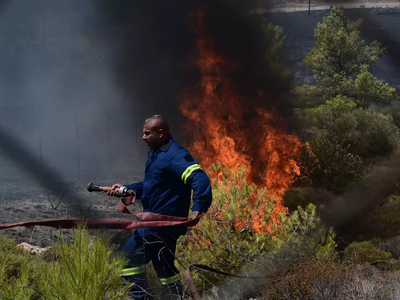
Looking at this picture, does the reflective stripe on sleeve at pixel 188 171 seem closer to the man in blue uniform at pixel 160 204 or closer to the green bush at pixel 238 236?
the man in blue uniform at pixel 160 204

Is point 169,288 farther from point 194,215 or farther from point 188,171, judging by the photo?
point 188,171

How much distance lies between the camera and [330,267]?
5.34 m

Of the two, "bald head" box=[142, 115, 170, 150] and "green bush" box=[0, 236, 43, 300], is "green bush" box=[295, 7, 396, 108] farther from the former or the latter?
"bald head" box=[142, 115, 170, 150]

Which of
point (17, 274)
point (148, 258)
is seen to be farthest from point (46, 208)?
point (148, 258)

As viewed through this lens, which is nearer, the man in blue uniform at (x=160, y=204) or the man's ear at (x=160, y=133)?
the man in blue uniform at (x=160, y=204)

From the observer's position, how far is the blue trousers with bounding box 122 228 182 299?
502 cm

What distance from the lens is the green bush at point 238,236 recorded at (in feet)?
20.3

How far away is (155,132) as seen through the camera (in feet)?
16.7

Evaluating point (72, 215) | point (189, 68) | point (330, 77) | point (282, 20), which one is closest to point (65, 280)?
point (72, 215)

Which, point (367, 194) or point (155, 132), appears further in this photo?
point (367, 194)

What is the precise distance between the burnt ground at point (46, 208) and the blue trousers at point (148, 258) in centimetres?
618

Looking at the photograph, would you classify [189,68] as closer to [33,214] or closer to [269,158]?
[269,158]

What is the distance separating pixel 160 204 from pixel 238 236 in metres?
1.58

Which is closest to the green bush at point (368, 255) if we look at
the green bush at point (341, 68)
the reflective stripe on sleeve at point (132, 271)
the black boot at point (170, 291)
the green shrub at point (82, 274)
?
the black boot at point (170, 291)
